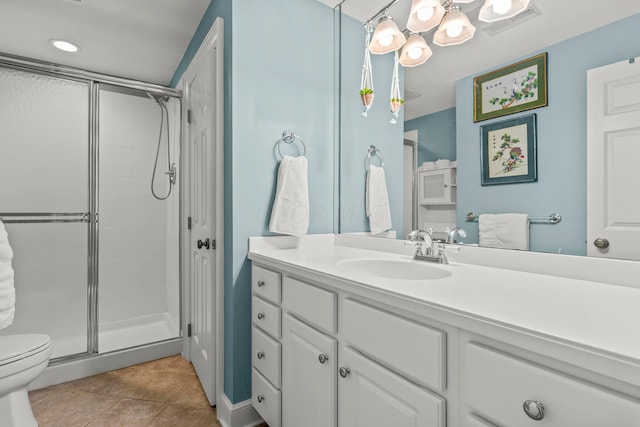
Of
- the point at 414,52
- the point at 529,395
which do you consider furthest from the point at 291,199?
the point at 529,395

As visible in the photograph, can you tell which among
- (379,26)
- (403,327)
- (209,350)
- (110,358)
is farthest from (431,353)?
(110,358)

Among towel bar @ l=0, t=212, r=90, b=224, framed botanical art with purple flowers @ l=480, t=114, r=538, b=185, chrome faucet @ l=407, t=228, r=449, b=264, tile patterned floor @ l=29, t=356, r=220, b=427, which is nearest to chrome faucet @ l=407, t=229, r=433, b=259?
chrome faucet @ l=407, t=228, r=449, b=264

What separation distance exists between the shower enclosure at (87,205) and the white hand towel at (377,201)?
1608mm

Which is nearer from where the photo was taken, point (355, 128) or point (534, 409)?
point (534, 409)

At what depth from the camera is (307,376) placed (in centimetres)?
118

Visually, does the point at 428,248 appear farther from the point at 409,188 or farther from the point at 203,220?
the point at 203,220

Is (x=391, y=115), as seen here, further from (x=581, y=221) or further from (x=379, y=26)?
(x=581, y=221)

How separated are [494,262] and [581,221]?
0.30 meters

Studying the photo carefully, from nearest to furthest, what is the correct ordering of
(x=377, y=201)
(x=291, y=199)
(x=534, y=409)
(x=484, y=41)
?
(x=534, y=409)
(x=484, y=41)
(x=291, y=199)
(x=377, y=201)

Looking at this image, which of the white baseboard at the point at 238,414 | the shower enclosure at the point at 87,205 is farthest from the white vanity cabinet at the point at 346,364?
the shower enclosure at the point at 87,205

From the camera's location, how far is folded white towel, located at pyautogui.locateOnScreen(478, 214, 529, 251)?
1.12 meters

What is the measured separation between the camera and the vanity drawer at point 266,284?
1.37 m

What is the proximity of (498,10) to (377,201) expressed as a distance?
3.19 feet

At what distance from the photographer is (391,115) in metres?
1.72
